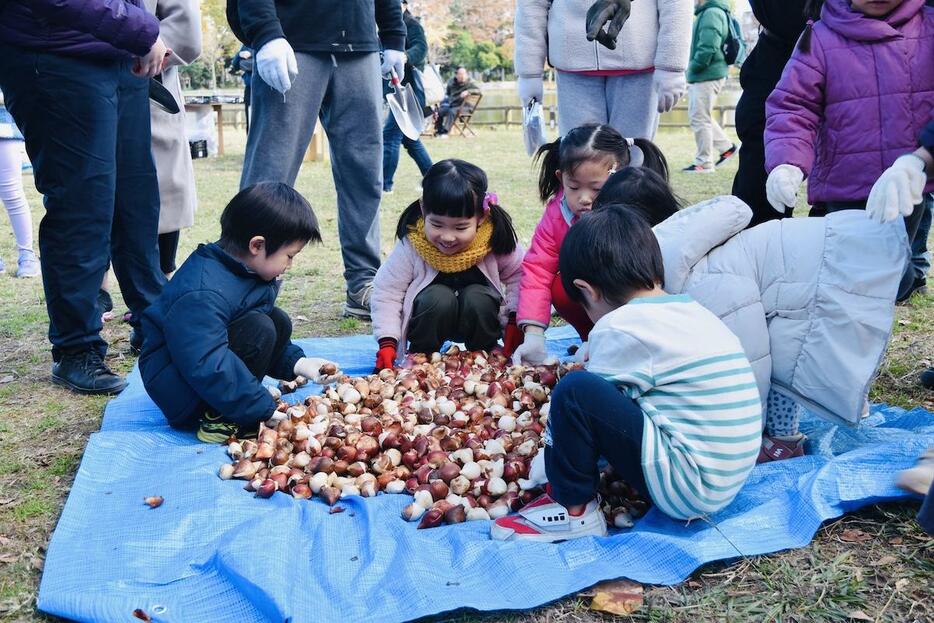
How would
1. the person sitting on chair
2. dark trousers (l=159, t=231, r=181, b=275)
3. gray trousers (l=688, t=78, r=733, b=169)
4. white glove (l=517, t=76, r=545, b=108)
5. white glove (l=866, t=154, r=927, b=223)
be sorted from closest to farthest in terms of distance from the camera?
white glove (l=866, t=154, r=927, b=223), white glove (l=517, t=76, r=545, b=108), dark trousers (l=159, t=231, r=181, b=275), gray trousers (l=688, t=78, r=733, b=169), the person sitting on chair

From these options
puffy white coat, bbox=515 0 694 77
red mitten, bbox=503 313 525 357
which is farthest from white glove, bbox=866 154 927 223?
puffy white coat, bbox=515 0 694 77

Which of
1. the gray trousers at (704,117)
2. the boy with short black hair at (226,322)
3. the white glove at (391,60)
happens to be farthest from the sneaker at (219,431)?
the gray trousers at (704,117)

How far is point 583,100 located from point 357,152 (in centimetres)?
112

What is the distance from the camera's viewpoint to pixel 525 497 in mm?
2402

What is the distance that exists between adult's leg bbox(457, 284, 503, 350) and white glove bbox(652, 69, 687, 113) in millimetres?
1315

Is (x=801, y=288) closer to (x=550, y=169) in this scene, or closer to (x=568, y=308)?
(x=568, y=308)

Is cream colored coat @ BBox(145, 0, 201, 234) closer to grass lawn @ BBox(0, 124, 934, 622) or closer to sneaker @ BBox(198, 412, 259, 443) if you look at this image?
grass lawn @ BBox(0, 124, 934, 622)

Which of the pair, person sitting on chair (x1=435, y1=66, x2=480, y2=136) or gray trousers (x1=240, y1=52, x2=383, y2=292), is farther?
person sitting on chair (x1=435, y1=66, x2=480, y2=136)

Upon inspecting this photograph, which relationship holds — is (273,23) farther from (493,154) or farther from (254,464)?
(493,154)

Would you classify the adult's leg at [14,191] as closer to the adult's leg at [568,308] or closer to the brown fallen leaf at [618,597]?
the adult's leg at [568,308]

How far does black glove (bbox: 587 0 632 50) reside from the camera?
3.71 metres

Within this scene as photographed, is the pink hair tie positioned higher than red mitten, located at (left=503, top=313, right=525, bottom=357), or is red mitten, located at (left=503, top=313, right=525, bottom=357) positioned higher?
the pink hair tie

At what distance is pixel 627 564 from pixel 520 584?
0.26 m

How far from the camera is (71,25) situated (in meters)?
3.06
